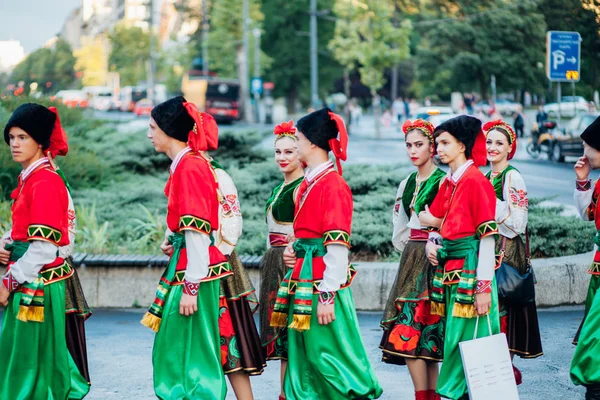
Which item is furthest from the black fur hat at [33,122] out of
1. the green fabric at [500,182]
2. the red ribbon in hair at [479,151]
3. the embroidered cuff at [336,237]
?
the green fabric at [500,182]

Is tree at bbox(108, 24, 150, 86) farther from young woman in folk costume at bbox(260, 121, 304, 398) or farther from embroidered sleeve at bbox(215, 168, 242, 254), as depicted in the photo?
embroidered sleeve at bbox(215, 168, 242, 254)

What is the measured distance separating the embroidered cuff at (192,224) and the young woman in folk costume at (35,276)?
2.32ft

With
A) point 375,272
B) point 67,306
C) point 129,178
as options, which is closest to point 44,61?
point 129,178

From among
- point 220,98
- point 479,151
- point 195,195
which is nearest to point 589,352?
point 479,151

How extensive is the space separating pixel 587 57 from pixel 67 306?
11.6 meters

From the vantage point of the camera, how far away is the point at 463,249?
5.72 metres

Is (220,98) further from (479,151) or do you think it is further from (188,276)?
(188,276)

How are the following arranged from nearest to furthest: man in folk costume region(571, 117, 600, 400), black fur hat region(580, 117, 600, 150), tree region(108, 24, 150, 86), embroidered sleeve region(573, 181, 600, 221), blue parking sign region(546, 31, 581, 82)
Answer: man in folk costume region(571, 117, 600, 400) → black fur hat region(580, 117, 600, 150) → embroidered sleeve region(573, 181, 600, 221) → blue parking sign region(546, 31, 581, 82) → tree region(108, 24, 150, 86)

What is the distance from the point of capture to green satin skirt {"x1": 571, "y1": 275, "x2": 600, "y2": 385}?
224 inches

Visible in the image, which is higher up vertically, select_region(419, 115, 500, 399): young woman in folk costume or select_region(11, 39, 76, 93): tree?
select_region(11, 39, 76, 93): tree

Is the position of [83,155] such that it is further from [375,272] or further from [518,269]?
[518,269]

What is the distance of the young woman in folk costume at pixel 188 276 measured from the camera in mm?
5262

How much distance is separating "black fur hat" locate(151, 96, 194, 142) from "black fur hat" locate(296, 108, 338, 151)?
A: 2.09 ft

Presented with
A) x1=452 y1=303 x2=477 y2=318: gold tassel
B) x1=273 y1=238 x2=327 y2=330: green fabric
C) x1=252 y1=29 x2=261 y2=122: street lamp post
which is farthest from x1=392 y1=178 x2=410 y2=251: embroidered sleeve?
x1=252 y1=29 x2=261 y2=122: street lamp post
